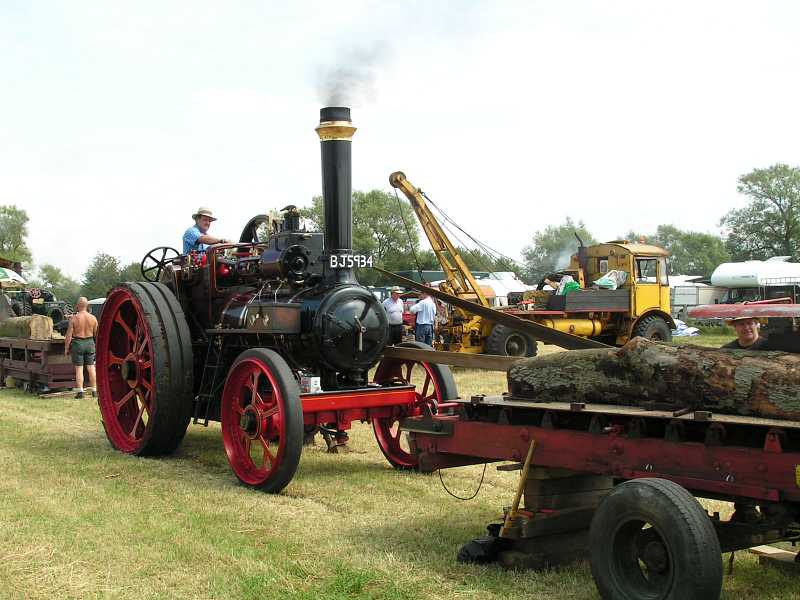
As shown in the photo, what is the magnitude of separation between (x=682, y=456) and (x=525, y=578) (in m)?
1.09

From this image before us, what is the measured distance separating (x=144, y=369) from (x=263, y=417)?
1949 millimetres

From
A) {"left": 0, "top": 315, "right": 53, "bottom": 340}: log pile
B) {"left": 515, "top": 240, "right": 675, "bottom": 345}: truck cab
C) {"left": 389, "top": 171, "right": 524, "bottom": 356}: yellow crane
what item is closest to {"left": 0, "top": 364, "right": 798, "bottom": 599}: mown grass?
{"left": 0, "top": 315, "right": 53, "bottom": 340}: log pile

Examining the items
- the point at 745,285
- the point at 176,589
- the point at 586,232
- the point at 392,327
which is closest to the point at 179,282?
the point at 392,327

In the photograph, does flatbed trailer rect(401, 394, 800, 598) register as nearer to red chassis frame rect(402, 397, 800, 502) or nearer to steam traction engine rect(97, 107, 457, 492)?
red chassis frame rect(402, 397, 800, 502)

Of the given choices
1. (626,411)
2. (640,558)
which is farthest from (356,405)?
(640,558)

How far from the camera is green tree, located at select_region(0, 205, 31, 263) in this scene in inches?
3076

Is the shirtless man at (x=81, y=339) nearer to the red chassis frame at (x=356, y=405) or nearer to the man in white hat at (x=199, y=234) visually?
the man in white hat at (x=199, y=234)

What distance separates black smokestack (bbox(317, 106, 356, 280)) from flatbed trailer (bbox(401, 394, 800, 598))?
2.68 metres

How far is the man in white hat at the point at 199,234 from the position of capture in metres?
8.46

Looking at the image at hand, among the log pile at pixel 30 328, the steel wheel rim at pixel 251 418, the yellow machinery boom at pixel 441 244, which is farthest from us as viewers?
the yellow machinery boom at pixel 441 244

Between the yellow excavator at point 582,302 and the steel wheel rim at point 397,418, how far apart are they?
772cm

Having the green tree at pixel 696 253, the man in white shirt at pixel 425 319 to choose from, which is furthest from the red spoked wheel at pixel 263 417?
the green tree at pixel 696 253

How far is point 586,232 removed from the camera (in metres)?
85.6

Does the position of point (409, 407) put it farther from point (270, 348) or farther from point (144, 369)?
point (144, 369)
